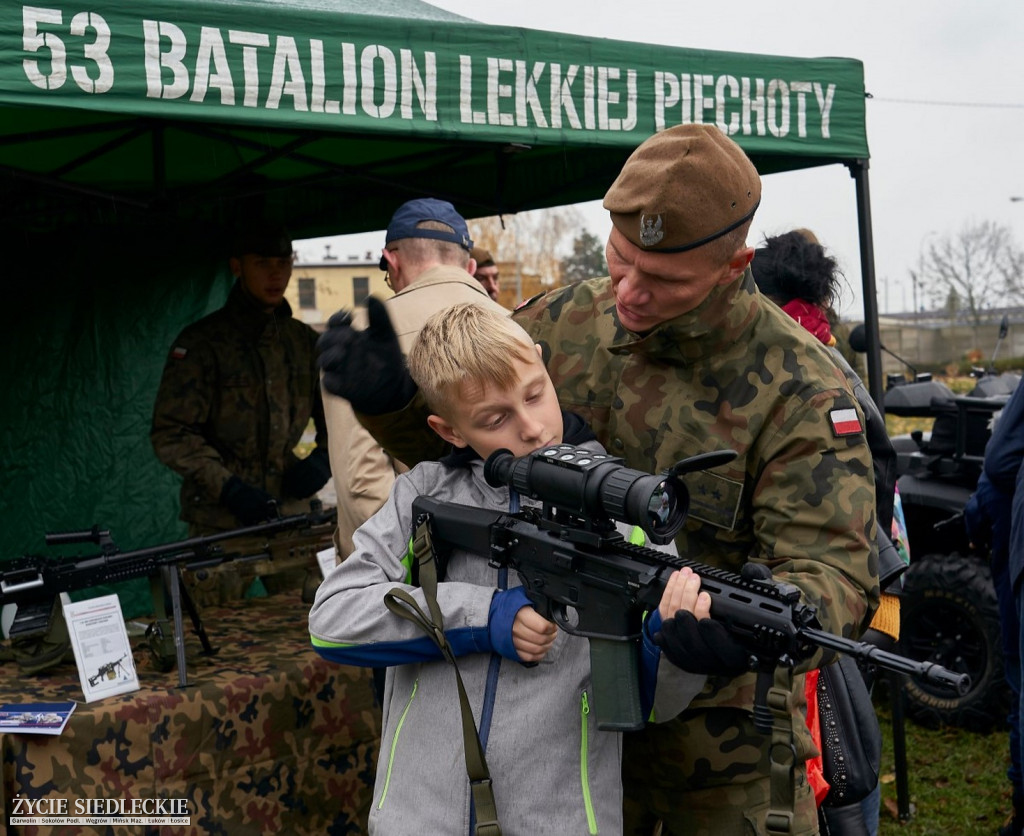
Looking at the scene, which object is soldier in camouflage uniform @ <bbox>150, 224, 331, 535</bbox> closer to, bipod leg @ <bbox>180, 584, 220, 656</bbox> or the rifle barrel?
bipod leg @ <bbox>180, 584, 220, 656</bbox>

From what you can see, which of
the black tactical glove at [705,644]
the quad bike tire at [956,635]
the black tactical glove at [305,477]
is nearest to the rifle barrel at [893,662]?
the black tactical glove at [705,644]

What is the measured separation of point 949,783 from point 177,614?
12.5ft

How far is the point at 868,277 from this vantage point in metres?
4.69

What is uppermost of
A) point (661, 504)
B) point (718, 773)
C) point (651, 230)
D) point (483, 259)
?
point (483, 259)

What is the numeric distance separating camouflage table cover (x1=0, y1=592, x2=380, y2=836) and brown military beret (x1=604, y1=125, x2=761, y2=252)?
2288mm

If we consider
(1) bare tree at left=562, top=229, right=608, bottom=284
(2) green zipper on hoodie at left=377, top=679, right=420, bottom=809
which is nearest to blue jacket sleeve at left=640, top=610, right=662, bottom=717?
(2) green zipper on hoodie at left=377, top=679, right=420, bottom=809

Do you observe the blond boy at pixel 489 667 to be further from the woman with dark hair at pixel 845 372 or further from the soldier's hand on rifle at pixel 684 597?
the woman with dark hair at pixel 845 372

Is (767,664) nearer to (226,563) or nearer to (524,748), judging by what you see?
(524,748)

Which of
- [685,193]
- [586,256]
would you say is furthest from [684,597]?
[586,256]

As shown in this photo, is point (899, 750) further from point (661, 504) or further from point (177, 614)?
point (661, 504)

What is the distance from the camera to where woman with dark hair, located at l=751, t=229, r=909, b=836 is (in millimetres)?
2826

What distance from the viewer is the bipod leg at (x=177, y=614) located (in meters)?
3.40

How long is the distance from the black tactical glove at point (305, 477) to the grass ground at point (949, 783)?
3.09 m

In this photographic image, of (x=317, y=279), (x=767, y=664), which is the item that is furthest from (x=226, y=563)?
(x=317, y=279)
